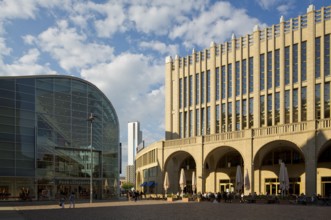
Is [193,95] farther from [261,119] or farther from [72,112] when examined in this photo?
[72,112]

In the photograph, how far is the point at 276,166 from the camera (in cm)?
4716

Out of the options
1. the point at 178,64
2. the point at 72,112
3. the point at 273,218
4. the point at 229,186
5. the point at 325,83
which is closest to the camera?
the point at 273,218

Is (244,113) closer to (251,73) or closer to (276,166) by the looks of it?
(251,73)

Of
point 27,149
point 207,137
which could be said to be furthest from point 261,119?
point 27,149

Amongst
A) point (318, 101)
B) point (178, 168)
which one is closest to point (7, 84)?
point (178, 168)

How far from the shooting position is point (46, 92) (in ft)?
181

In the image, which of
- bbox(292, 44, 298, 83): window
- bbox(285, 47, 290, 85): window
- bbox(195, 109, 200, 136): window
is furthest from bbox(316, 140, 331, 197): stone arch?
bbox(195, 109, 200, 136): window

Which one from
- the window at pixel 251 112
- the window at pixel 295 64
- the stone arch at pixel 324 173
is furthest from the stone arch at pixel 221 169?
the window at pixel 295 64

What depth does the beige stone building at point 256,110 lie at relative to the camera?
42.8 metres

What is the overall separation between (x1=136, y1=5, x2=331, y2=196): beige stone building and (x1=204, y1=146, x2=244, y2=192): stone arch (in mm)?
121

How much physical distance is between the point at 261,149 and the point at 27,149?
27.1m

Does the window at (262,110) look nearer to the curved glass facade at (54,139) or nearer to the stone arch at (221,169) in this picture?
the stone arch at (221,169)

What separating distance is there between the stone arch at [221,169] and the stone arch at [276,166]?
4.51 meters

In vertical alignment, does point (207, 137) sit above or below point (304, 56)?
below
